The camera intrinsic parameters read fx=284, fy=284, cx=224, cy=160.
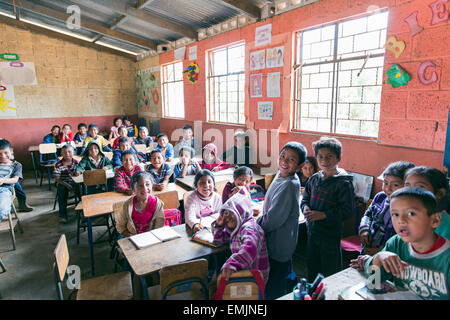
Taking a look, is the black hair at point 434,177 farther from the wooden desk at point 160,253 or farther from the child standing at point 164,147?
the child standing at point 164,147

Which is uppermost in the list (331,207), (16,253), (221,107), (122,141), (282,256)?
(221,107)

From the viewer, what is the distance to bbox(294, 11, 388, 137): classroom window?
3.26 meters

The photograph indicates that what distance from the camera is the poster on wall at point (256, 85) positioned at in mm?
4746

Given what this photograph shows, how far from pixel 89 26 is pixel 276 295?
7.63 meters

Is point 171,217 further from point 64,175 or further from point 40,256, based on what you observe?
point 64,175

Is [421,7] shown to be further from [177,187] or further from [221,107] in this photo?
[221,107]

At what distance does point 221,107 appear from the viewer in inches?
240

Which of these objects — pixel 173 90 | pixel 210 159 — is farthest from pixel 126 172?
pixel 173 90

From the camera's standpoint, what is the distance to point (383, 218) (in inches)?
80.2

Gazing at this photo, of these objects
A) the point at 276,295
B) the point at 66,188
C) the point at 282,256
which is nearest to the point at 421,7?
the point at 282,256

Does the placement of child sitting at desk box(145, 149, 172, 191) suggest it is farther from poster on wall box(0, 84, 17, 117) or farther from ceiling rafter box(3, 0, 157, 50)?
poster on wall box(0, 84, 17, 117)

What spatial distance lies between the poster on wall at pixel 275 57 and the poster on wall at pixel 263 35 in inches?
6.9

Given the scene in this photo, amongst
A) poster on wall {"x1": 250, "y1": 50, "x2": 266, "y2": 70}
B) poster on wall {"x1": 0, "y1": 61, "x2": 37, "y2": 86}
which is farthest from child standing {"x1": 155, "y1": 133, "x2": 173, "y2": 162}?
poster on wall {"x1": 0, "y1": 61, "x2": 37, "y2": 86}

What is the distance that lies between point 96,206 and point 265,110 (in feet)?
9.66
